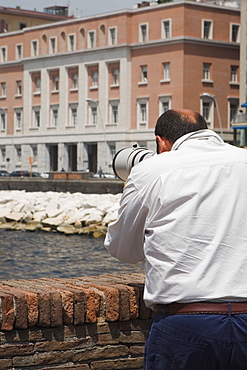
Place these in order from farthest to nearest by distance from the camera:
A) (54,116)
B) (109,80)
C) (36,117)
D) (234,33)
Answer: (36,117), (54,116), (109,80), (234,33)

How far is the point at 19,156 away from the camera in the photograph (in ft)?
305

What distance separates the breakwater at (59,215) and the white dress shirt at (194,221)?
27388mm

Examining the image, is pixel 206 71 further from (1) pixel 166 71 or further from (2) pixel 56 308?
(2) pixel 56 308

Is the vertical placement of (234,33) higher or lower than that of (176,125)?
higher

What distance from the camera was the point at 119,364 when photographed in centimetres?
502

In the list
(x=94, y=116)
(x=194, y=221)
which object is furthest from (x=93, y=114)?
(x=194, y=221)

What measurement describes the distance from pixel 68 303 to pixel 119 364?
543 millimetres

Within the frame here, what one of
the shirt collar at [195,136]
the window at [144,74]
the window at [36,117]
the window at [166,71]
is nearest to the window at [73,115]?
the window at [36,117]

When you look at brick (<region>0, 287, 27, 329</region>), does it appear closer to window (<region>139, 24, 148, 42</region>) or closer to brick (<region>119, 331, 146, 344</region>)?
brick (<region>119, 331, 146, 344</region>)

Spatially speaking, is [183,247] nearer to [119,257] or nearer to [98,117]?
[119,257]

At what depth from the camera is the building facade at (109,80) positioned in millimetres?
76250

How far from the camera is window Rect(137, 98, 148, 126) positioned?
7994 centimetres

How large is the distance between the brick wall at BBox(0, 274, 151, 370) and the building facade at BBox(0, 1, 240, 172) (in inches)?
A: 2539

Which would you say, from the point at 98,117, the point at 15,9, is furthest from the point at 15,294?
the point at 15,9
